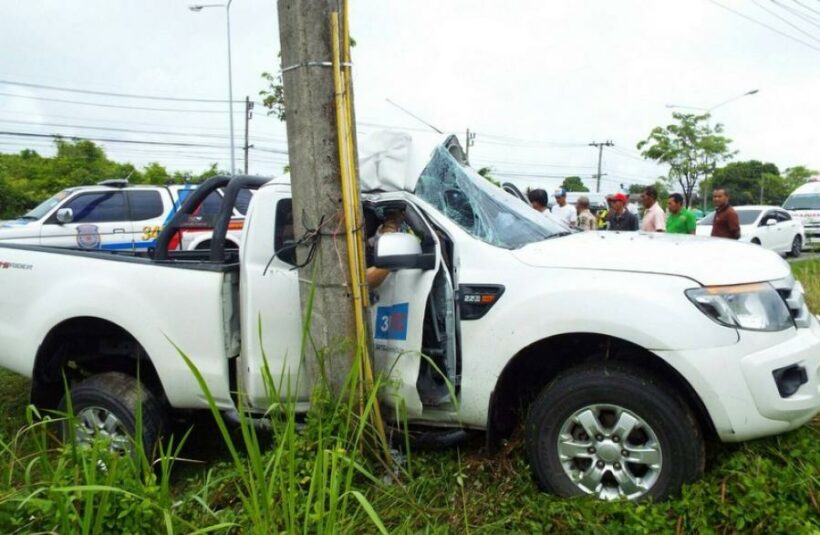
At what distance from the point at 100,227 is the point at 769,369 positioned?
11288mm

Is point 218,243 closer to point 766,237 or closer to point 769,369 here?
point 769,369

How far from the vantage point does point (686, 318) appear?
2.71 m

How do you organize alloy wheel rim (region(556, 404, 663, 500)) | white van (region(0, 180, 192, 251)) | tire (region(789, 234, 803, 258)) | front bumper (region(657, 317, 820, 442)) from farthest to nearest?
tire (region(789, 234, 803, 258)), white van (region(0, 180, 192, 251)), alloy wheel rim (region(556, 404, 663, 500)), front bumper (region(657, 317, 820, 442))

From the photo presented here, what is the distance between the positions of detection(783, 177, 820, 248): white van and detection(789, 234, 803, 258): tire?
0.14 meters

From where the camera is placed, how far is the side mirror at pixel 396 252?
9.86 ft

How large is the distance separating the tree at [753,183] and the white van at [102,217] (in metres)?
60.9

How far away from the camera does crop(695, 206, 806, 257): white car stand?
1515 cm

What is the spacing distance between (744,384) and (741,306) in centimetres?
34

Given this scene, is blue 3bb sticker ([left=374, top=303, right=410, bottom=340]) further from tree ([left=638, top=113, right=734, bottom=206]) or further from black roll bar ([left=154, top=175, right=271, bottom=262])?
tree ([left=638, top=113, right=734, bottom=206])

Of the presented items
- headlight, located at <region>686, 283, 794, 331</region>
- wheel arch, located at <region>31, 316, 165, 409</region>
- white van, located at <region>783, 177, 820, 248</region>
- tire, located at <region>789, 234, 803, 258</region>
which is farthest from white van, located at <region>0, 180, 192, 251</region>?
white van, located at <region>783, 177, 820, 248</region>

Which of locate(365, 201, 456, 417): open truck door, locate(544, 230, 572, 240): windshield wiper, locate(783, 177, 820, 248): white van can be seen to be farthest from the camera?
locate(783, 177, 820, 248): white van

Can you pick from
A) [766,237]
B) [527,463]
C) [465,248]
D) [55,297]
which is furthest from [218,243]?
[766,237]

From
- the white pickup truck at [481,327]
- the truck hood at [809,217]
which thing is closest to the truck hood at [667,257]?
the white pickup truck at [481,327]

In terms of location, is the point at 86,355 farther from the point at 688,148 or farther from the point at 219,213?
the point at 688,148
